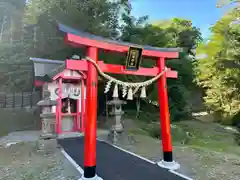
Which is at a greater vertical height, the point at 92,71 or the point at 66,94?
the point at 92,71

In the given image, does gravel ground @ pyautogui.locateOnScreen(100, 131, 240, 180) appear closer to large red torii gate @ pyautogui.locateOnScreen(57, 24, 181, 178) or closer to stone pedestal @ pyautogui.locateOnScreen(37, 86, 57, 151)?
large red torii gate @ pyautogui.locateOnScreen(57, 24, 181, 178)

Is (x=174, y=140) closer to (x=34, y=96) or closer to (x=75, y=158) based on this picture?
(x=75, y=158)

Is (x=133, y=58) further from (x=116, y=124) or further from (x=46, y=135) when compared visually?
(x=46, y=135)

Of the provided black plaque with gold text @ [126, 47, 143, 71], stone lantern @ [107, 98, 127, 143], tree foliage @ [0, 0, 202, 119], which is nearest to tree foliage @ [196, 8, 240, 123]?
tree foliage @ [0, 0, 202, 119]

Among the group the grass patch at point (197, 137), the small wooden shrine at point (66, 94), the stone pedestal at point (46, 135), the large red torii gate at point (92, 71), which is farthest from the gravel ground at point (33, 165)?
the grass patch at point (197, 137)

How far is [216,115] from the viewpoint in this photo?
45.9 ft

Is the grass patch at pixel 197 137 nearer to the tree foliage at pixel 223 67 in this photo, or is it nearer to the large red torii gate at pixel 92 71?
the large red torii gate at pixel 92 71

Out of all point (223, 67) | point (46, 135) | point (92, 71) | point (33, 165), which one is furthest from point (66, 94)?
point (223, 67)

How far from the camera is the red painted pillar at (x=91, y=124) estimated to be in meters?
3.12

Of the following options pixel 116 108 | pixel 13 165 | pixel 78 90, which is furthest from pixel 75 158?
pixel 78 90

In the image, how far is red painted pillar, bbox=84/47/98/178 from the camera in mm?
3115

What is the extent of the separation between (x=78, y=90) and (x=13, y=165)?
12.0 ft

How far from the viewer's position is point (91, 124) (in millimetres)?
3209

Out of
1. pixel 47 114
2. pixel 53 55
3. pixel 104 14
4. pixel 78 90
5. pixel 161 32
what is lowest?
pixel 47 114
